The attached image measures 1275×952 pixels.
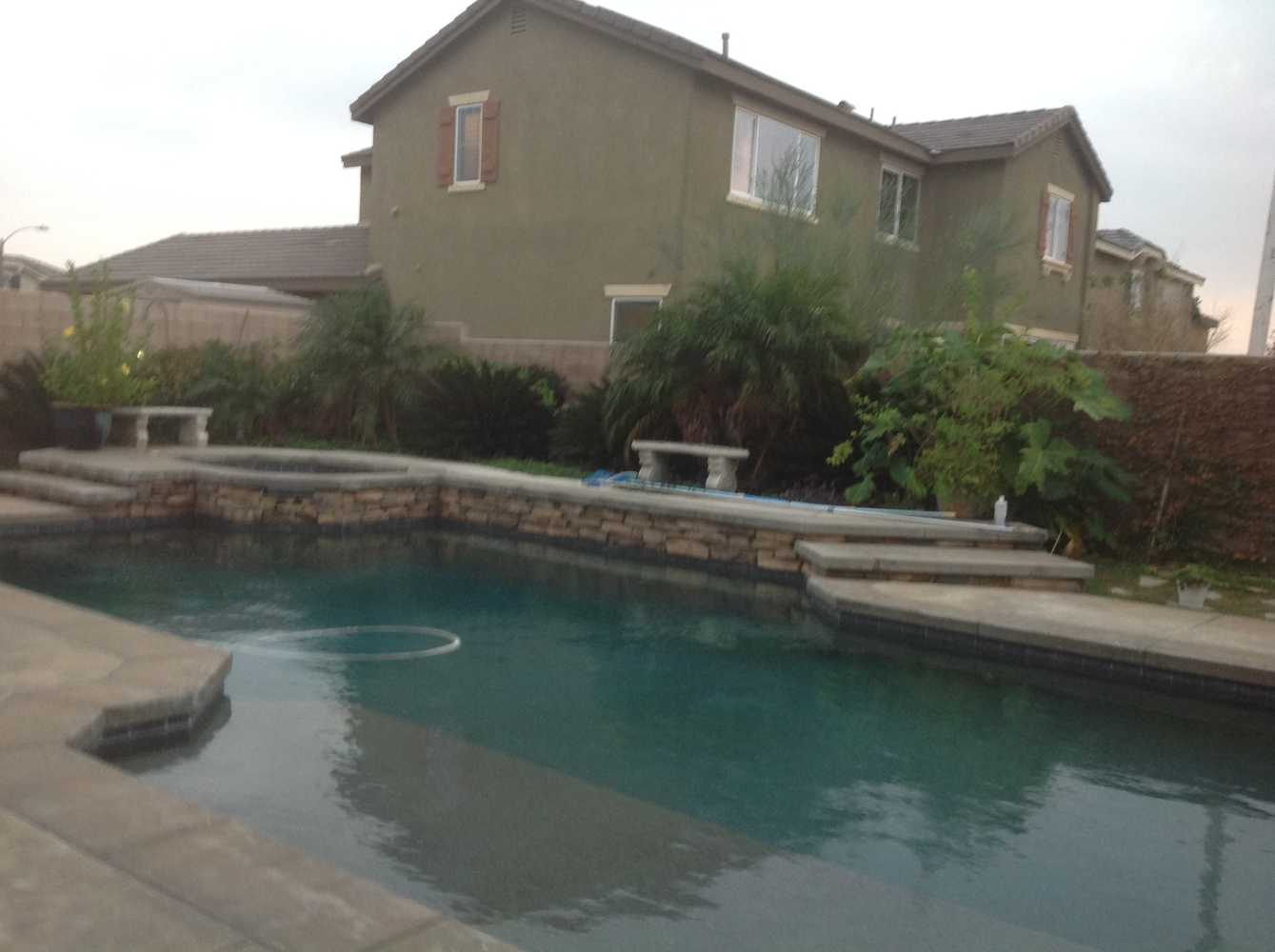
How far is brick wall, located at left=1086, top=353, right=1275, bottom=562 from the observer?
28.5 ft

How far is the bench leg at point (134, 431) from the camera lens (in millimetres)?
12516

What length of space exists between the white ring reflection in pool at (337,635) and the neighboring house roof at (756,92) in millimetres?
10274

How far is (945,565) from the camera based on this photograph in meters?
8.30

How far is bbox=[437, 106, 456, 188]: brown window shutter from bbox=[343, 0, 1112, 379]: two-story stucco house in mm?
25

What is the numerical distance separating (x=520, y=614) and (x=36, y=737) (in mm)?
4344

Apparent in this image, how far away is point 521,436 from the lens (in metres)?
13.5

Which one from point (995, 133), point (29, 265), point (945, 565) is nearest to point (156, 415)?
point (945, 565)

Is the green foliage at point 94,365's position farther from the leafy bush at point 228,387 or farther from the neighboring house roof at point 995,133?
the neighboring house roof at point 995,133

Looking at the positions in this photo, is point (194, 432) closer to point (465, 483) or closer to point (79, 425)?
point (79, 425)

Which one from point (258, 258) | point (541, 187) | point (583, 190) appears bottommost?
point (258, 258)

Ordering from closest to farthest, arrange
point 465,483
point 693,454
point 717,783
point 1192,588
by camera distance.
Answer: point 717,783 → point 1192,588 → point 693,454 → point 465,483

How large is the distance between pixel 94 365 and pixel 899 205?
42.1ft

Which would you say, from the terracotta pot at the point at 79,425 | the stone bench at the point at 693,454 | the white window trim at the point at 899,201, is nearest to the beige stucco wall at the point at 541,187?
the white window trim at the point at 899,201

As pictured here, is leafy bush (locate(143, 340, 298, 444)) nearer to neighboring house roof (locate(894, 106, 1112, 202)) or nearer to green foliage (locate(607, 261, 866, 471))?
green foliage (locate(607, 261, 866, 471))
